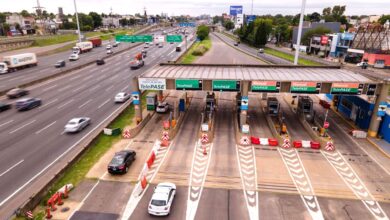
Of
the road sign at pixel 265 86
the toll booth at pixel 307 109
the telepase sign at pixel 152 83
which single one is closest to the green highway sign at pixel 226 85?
the road sign at pixel 265 86

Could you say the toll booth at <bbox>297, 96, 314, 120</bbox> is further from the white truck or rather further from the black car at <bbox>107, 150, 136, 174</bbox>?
the white truck

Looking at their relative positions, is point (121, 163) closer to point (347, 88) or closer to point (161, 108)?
point (161, 108)

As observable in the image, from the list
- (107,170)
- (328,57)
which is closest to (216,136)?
(107,170)

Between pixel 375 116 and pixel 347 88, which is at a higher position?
pixel 347 88

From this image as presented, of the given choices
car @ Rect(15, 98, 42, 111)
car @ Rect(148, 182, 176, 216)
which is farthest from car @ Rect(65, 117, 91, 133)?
car @ Rect(148, 182, 176, 216)

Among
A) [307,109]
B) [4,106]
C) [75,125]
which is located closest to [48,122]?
[75,125]
